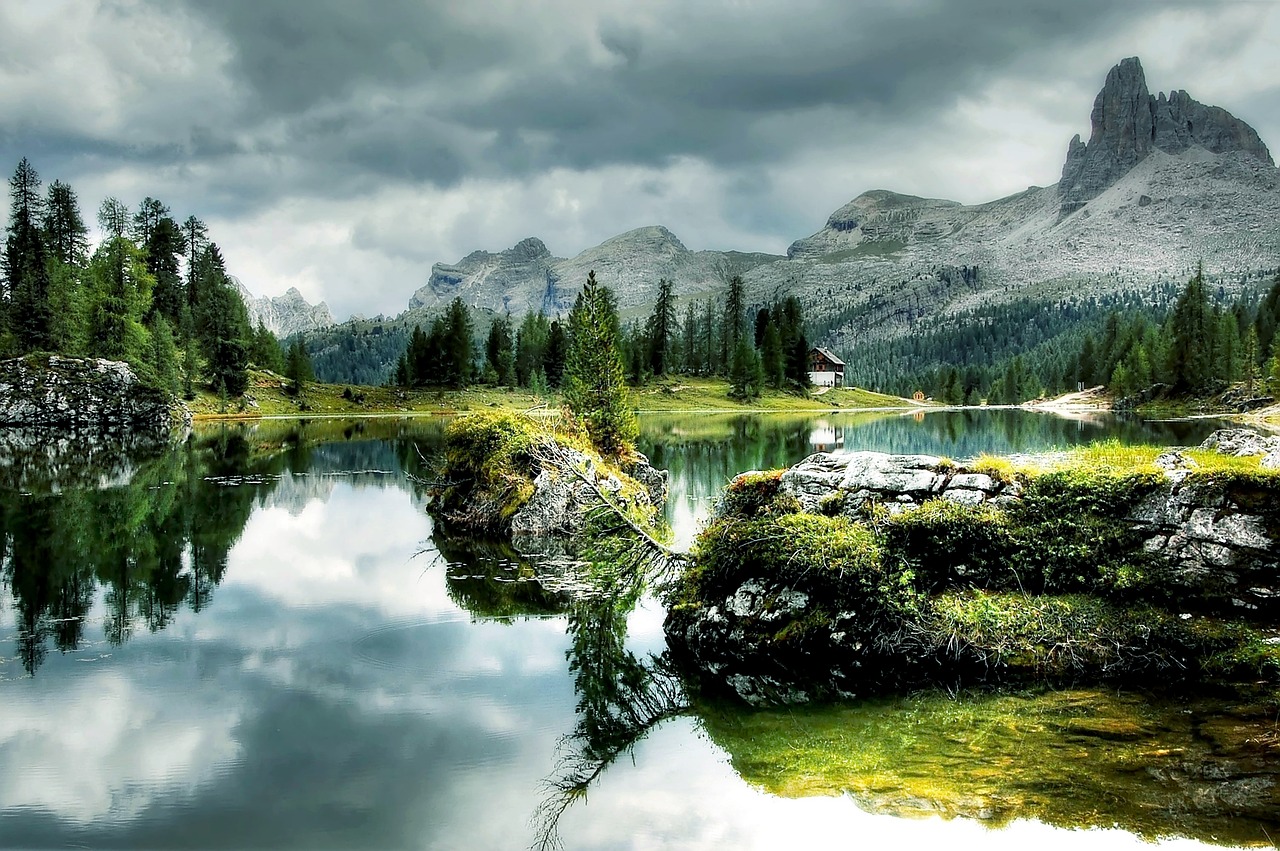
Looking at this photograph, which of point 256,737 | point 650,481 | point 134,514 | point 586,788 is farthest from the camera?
point 650,481

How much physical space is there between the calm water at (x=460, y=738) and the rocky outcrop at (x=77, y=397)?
226 feet

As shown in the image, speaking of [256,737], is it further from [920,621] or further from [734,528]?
[920,621]

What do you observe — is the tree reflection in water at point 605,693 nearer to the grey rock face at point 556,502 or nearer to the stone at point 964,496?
the stone at point 964,496

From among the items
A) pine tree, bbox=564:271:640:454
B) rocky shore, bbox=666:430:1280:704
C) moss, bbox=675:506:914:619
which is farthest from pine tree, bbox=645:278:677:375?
rocky shore, bbox=666:430:1280:704

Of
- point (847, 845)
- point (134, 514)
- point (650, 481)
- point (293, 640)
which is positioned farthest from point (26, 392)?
point (847, 845)

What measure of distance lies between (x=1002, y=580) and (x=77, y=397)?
8915 cm

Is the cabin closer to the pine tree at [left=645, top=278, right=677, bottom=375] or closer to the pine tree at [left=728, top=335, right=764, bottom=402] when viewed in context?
the pine tree at [left=728, top=335, right=764, bottom=402]

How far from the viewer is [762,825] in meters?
8.23

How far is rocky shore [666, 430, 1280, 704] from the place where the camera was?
1187 centimetres

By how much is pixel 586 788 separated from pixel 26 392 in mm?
88521

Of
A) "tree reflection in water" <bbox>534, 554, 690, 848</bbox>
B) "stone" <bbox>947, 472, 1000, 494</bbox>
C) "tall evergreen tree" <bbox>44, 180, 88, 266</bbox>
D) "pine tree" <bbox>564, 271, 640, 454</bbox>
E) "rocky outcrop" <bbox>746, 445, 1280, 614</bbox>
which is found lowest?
"tree reflection in water" <bbox>534, 554, 690, 848</bbox>

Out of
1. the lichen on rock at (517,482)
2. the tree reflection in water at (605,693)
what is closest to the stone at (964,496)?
the tree reflection in water at (605,693)

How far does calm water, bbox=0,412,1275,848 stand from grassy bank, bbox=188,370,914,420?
278 feet

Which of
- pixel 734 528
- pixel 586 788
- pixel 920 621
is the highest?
pixel 734 528
